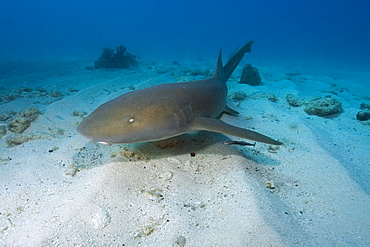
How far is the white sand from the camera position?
1912 mm

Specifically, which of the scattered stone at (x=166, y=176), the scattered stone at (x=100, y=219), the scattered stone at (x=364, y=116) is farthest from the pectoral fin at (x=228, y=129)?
the scattered stone at (x=364, y=116)

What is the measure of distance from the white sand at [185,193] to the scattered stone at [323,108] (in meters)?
1.92

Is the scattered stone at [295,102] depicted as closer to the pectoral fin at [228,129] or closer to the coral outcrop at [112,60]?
the pectoral fin at [228,129]

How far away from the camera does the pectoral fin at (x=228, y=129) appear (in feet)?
9.04

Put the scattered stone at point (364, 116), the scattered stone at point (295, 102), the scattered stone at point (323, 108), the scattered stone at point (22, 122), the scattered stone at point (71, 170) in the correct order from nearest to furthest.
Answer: the scattered stone at point (71, 170) → the scattered stone at point (22, 122) → the scattered stone at point (364, 116) → the scattered stone at point (323, 108) → the scattered stone at point (295, 102)

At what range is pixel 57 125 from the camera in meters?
4.76

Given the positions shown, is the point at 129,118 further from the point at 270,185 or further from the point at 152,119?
the point at 270,185

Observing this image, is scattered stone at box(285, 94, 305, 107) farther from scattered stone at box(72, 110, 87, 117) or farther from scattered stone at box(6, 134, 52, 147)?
scattered stone at box(6, 134, 52, 147)

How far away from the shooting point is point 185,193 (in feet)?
8.34

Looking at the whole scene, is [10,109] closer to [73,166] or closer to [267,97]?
[73,166]

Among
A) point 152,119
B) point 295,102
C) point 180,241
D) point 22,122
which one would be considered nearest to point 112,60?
point 22,122

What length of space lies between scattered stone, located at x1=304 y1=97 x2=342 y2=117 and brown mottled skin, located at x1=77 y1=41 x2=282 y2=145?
4.55 m

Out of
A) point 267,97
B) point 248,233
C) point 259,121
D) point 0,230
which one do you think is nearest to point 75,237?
point 0,230

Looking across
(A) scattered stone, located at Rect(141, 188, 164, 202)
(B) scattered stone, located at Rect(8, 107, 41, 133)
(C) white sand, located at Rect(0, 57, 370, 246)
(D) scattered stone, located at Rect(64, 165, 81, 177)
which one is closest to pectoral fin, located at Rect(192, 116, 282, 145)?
(C) white sand, located at Rect(0, 57, 370, 246)
